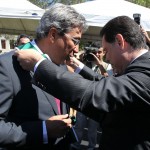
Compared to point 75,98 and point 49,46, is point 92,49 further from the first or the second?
point 75,98

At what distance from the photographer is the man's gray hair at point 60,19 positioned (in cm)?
221

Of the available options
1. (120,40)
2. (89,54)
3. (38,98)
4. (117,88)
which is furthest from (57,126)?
(89,54)

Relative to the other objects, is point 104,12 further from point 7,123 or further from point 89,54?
point 7,123

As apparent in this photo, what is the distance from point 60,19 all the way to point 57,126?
2.25 ft

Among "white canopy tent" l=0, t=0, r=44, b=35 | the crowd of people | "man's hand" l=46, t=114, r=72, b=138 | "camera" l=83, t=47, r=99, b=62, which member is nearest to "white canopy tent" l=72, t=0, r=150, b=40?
"camera" l=83, t=47, r=99, b=62

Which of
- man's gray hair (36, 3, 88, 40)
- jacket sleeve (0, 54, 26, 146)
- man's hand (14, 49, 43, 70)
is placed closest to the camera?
man's hand (14, 49, 43, 70)

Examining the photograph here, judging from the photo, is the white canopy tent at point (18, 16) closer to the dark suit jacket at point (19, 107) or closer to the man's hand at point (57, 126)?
the dark suit jacket at point (19, 107)

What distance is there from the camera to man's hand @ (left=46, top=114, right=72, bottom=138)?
82.2 inches

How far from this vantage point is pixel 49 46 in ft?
7.47

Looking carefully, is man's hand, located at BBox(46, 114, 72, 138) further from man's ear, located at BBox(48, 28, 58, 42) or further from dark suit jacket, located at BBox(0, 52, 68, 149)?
man's ear, located at BBox(48, 28, 58, 42)

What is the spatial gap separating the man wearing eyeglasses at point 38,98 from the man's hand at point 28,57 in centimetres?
8

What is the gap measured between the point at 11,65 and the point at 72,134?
70cm

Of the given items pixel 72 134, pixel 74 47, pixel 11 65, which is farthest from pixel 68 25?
pixel 72 134

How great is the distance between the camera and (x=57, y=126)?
82.4 inches
